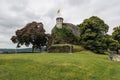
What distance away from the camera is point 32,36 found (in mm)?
66000

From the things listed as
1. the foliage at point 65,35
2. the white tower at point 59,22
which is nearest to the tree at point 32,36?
the foliage at point 65,35

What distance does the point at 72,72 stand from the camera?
21828mm

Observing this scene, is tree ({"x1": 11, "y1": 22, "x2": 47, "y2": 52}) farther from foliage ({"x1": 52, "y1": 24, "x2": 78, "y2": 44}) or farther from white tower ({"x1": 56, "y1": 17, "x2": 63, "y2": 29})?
white tower ({"x1": 56, "y1": 17, "x2": 63, "y2": 29})

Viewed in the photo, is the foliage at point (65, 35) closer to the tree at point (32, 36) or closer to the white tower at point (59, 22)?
the white tower at point (59, 22)

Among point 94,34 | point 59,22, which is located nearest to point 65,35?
point 59,22

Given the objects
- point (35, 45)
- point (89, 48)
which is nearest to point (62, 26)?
point (35, 45)

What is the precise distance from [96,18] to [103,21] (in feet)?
7.82

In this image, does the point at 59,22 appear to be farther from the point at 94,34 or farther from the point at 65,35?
the point at 94,34

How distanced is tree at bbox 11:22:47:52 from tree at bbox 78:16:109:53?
46.2 feet

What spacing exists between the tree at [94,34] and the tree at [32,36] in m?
14.1

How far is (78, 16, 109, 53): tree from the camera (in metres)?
59.5

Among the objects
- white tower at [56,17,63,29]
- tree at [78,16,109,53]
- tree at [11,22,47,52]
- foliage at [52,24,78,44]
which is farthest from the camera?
white tower at [56,17,63,29]

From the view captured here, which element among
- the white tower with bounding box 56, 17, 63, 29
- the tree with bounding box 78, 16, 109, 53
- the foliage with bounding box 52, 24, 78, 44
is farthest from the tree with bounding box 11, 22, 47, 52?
the tree with bounding box 78, 16, 109, 53

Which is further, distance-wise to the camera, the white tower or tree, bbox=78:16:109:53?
the white tower
